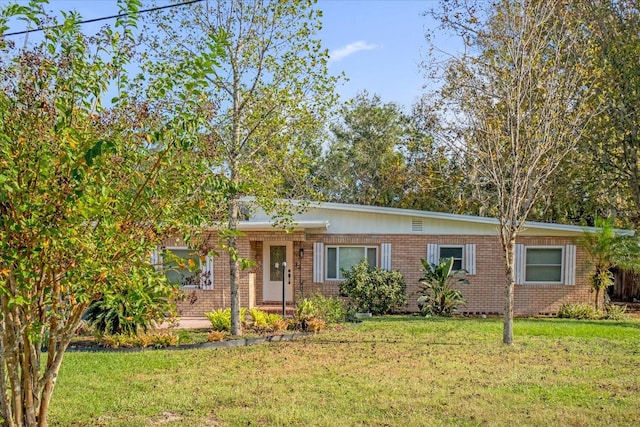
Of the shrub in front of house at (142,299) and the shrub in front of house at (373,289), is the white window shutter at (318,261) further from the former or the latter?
the shrub in front of house at (142,299)

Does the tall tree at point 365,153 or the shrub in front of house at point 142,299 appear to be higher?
the tall tree at point 365,153

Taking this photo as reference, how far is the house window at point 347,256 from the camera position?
16594mm

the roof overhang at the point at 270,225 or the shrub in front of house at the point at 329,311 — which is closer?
the shrub in front of house at the point at 329,311

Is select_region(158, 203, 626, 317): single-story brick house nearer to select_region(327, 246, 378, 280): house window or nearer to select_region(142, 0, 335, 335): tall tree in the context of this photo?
select_region(327, 246, 378, 280): house window

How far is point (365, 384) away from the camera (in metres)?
7.24

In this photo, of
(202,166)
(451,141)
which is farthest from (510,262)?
(202,166)

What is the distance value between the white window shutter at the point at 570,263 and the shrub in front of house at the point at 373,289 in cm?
465

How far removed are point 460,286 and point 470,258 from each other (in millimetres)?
864

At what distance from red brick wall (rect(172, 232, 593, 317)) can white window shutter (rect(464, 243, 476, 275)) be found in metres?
0.10

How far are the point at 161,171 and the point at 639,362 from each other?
8.17 meters

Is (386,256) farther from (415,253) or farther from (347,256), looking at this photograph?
(347,256)

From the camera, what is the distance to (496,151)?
10.2 m

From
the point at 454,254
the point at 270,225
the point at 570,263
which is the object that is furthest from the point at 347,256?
the point at 570,263

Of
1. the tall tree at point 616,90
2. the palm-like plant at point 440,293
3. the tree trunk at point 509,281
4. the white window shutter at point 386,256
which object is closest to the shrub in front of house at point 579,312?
the palm-like plant at point 440,293
